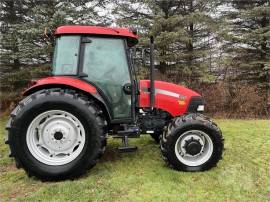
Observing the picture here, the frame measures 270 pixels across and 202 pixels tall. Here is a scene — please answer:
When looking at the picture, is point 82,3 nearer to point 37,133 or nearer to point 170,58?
point 170,58

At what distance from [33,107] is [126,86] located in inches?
51.1

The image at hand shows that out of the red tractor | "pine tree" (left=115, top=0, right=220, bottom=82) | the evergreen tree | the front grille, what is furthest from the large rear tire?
the evergreen tree

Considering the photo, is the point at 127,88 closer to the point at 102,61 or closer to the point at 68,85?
the point at 102,61

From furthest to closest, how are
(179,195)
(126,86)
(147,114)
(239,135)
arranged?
(239,135) < (147,114) < (126,86) < (179,195)

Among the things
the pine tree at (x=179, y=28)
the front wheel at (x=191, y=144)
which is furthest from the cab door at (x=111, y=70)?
the pine tree at (x=179, y=28)

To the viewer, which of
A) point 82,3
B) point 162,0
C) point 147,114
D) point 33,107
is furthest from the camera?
point 162,0

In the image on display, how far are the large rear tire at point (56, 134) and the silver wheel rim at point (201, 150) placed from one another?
1079 mm

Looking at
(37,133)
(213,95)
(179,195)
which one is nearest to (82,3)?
(213,95)

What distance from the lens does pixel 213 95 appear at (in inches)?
429

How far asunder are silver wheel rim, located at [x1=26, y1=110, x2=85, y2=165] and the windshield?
2.04ft

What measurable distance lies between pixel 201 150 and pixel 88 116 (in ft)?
5.37

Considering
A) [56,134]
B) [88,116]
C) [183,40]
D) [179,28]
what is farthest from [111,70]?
[179,28]

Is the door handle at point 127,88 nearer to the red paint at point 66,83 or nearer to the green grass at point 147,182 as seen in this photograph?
the red paint at point 66,83

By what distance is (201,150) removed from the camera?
180 inches
